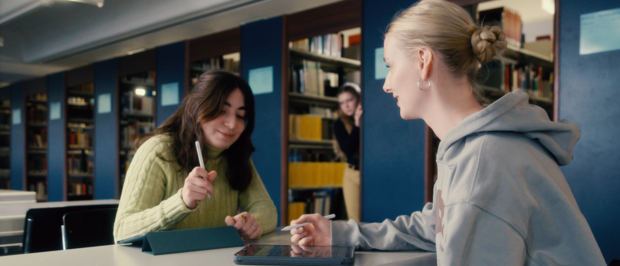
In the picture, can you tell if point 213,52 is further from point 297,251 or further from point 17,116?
point 17,116

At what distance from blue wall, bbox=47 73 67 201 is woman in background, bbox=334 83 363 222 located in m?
4.93

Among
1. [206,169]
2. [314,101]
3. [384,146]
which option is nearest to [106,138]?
[314,101]

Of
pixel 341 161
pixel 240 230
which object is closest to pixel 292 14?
pixel 341 161

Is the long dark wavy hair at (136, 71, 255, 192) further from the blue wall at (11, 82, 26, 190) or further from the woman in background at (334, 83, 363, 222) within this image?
the blue wall at (11, 82, 26, 190)

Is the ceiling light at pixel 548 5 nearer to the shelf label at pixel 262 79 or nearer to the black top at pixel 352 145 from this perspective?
the black top at pixel 352 145

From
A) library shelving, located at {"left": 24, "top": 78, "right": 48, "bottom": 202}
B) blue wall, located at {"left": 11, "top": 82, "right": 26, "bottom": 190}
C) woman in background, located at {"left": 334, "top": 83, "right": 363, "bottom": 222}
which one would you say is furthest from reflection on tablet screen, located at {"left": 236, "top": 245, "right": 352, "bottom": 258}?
blue wall, located at {"left": 11, "top": 82, "right": 26, "bottom": 190}

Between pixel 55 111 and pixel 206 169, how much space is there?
267 inches

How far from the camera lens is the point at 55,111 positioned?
7.55 metres

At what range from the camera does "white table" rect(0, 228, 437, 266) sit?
3.61ft

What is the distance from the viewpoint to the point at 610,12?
8.44 feet

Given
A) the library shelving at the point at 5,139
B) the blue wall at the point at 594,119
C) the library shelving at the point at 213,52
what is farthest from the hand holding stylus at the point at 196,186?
the library shelving at the point at 5,139

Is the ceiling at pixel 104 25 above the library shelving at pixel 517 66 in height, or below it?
above

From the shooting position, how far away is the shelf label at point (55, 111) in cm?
750

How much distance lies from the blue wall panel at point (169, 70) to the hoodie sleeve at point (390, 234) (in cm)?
429
